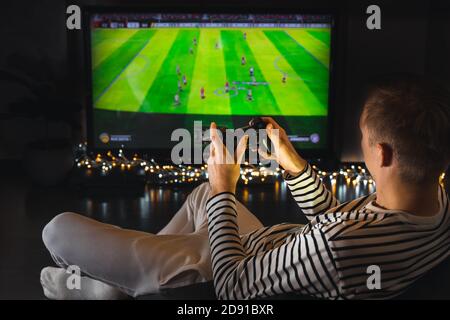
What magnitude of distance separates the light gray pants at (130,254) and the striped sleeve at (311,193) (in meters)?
0.30

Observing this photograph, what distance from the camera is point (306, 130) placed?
3758 mm

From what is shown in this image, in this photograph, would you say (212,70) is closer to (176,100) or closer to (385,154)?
(176,100)

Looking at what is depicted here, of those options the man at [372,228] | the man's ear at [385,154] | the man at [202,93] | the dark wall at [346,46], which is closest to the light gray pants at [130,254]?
the man at [372,228]

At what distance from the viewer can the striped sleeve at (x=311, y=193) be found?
1.92 m

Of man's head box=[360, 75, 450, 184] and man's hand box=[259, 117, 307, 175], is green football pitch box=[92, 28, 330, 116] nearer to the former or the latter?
man's hand box=[259, 117, 307, 175]

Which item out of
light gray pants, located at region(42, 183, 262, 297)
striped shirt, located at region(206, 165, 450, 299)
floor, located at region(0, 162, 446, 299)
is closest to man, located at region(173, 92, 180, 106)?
floor, located at region(0, 162, 446, 299)

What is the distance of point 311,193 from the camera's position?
6.31ft

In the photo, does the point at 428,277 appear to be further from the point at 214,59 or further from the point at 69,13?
the point at 69,13

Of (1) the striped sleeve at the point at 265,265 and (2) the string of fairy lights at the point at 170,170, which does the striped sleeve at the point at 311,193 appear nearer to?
(1) the striped sleeve at the point at 265,265

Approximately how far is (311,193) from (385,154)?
50cm

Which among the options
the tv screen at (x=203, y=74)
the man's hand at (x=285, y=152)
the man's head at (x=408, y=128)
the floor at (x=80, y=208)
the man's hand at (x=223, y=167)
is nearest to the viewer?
the man's head at (x=408, y=128)

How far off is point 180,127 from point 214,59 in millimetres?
419

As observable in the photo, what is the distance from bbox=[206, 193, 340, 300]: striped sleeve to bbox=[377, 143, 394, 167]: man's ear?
204 mm

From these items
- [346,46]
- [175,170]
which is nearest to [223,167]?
[175,170]
